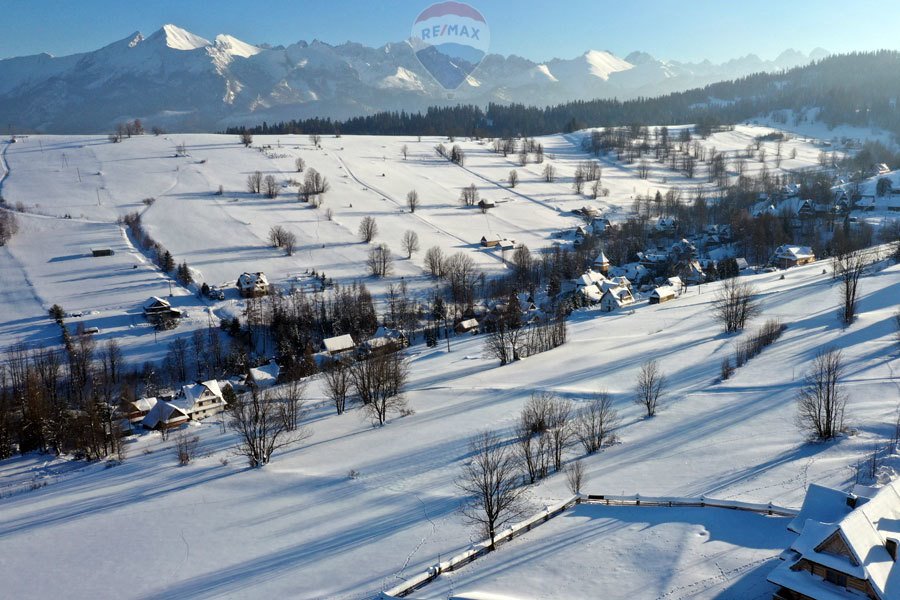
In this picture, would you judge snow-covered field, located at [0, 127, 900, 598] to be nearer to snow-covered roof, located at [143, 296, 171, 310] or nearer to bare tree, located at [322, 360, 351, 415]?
bare tree, located at [322, 360, 351, 415]

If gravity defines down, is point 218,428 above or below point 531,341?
below

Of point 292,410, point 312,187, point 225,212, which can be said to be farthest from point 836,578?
point 312,187

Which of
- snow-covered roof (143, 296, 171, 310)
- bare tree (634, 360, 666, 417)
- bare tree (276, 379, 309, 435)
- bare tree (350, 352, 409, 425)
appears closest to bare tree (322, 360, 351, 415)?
bare tree (350, 352, 409, 425)

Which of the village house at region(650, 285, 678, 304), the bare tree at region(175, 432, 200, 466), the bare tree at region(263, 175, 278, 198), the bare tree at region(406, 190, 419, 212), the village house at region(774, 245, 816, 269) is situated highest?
the bare tree at region(263, 175, 278, 198)

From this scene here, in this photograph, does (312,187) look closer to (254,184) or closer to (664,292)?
(254,184)

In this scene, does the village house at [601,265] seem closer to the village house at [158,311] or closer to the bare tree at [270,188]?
the village house at [158,311]

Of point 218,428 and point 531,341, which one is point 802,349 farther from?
point 218,428

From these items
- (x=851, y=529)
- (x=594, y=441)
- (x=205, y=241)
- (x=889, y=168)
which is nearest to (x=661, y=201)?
(x=889, y=168)

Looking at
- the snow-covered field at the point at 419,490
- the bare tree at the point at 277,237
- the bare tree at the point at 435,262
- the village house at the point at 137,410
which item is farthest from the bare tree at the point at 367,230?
the snow-covered field at the point at 419,490
